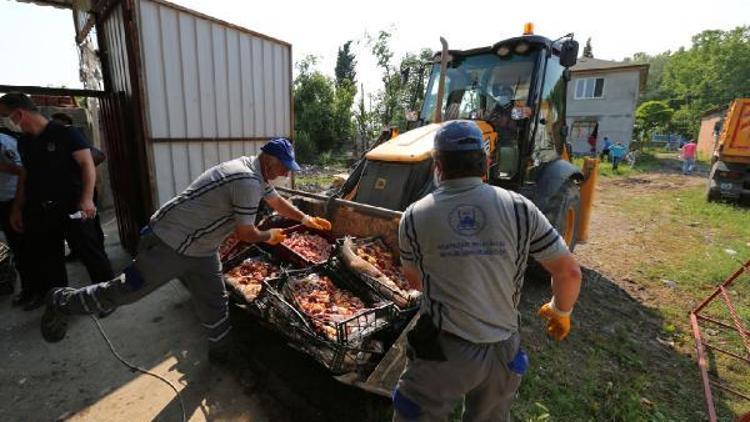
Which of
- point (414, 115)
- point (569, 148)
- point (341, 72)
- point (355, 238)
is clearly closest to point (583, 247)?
point (569, 148)

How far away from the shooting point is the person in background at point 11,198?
12.0 feet

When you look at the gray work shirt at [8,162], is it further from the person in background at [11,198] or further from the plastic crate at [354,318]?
the plastic crate at [354,318]

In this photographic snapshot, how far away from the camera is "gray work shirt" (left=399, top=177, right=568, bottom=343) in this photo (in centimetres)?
158

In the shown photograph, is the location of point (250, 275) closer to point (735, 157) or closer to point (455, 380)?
point (455, 380)

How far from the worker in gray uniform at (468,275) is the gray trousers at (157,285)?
1692 mm

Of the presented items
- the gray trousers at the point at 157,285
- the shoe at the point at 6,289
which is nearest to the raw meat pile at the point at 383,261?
the gray trousers at the point at 157,285

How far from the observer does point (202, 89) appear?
4.99 metres

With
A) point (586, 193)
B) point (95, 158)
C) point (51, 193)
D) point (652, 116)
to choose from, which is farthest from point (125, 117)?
point (652, 116)

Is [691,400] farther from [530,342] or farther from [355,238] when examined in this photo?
[355,238]

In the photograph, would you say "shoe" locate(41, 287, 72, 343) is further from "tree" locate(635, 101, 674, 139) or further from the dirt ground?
"tree" locate(635, 101, 674, 139)

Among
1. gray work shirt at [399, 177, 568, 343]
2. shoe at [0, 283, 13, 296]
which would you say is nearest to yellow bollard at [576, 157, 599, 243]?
gray work shirt at [399, 177, 568, 343]

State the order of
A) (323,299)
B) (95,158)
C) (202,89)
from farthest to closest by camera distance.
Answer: (202,89) < (95,158) < (323,299)

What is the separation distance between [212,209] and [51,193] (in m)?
1.86

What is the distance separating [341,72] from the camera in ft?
131
